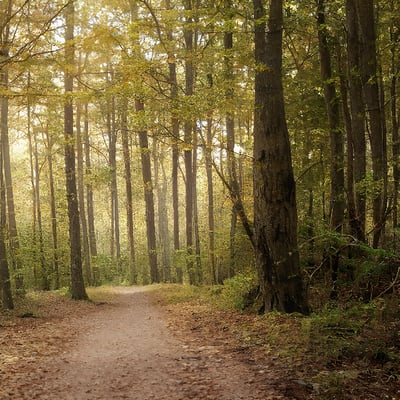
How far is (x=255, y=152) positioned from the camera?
26.1 ft

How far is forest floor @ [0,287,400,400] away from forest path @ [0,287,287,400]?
0.5 inches

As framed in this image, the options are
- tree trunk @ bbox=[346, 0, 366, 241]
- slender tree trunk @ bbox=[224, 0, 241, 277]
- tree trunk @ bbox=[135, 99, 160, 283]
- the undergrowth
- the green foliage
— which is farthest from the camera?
tree trunk @ bbox=[135, 99, 160, 283]

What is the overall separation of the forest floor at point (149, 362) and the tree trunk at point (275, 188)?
97 centimetres

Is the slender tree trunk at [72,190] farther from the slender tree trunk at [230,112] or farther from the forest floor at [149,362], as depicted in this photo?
the slender tree trunk at [230,112]

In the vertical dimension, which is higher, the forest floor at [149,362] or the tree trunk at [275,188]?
the tree trunk at [275,188]

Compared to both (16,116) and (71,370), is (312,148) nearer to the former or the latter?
(71,370)

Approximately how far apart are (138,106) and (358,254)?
42.9ft

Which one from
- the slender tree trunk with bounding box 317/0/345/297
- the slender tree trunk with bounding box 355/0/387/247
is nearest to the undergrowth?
the slender tree trunk with bounding box 317/0/345/297

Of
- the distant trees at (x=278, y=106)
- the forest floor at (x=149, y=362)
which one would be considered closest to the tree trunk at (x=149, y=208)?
the distant trees at (x=278, y=106)

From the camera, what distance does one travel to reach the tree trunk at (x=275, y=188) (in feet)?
25.2

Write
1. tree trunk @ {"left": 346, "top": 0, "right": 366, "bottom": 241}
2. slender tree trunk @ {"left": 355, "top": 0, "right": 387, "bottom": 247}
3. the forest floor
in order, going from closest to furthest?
the forest floor → slender tree trunk @ {"left": 355, "top": 0, "right": 387, "bottom": 247} → tree trunk @ {"left": 346, "top": 0, "right": 366, "bottom": 241}

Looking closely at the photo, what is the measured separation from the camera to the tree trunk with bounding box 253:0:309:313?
7691 mm

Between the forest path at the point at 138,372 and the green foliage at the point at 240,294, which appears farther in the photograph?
the green foliage at the point at 240,294

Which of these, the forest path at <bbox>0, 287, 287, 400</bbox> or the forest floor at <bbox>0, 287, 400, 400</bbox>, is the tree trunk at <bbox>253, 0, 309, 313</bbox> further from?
the forest path at <bbox>0, 287, 287, 400</bbox>
